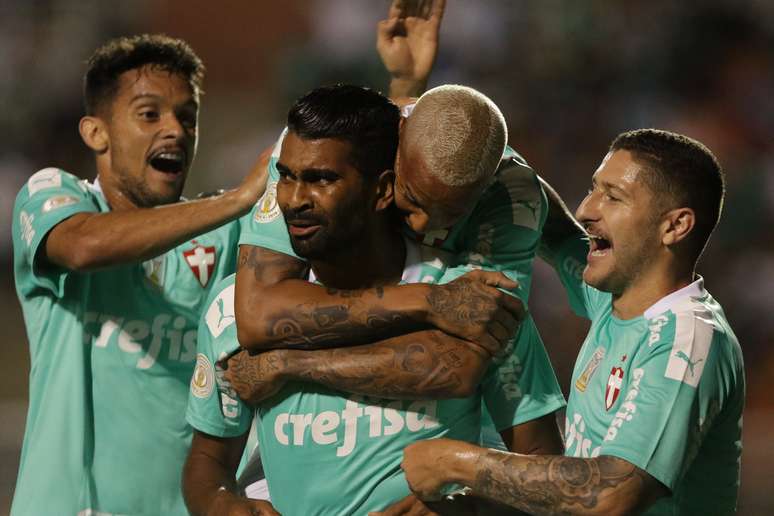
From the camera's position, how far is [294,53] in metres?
9.08

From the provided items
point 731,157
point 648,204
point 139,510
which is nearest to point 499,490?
→ point 648,204

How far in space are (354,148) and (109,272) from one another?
1.23 m

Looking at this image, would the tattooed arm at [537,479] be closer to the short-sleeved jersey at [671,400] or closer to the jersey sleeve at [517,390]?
the short-sleeved jersey at [671,400]

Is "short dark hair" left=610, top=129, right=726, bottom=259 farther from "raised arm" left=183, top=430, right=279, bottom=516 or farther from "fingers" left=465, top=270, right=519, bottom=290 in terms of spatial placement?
"raised arm" left=183, top=430, right=279, bottom=516

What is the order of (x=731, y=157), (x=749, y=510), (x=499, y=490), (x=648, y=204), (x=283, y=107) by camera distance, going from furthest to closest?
(x=283, y=107) < (x=731, y=157) < (x=749, y=510) < (x=648, y=204) < (x=499, y=490)

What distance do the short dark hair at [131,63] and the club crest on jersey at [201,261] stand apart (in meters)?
0.56

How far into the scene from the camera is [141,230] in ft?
10.9

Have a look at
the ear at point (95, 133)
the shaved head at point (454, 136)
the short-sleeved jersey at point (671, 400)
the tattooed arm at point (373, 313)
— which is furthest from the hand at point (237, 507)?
the ear at point (95, 133)

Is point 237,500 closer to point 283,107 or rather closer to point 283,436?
point 283,436

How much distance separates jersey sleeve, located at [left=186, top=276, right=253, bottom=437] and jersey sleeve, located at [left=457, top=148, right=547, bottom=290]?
61 centimetres

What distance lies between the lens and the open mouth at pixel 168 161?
379 centimetres

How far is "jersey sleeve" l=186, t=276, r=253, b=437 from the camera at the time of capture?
2.95 meters

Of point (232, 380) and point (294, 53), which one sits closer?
point (232, 380)

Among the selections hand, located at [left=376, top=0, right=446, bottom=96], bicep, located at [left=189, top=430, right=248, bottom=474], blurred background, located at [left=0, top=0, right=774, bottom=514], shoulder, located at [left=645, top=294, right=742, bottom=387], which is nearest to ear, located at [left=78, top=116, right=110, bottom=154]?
hand, located at [left=376, top=0, right=446, bottom=96]
